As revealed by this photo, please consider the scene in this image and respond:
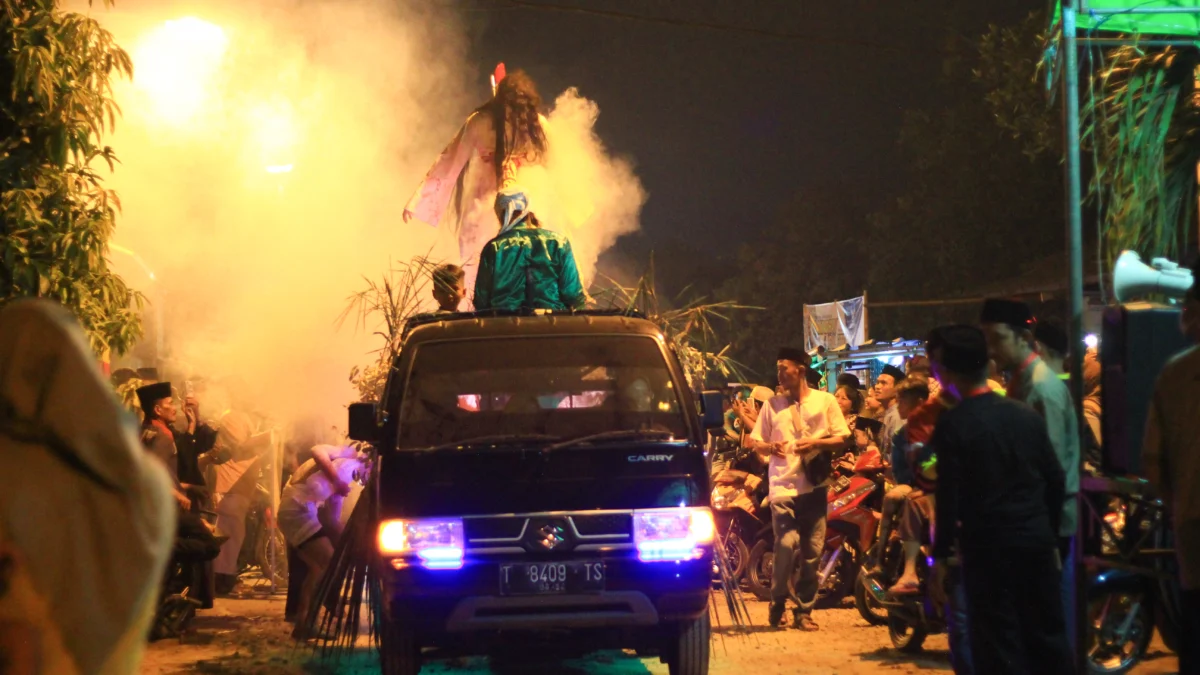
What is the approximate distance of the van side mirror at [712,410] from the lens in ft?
24.3

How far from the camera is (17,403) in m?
2.69

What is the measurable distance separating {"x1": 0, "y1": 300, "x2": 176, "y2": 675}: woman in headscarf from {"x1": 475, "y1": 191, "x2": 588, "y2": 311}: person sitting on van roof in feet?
22.6

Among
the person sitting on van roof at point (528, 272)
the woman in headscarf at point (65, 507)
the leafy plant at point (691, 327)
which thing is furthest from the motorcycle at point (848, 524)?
the woman in headscarf at point (65, 507)

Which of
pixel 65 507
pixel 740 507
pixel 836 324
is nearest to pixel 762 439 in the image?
pixel 740 507

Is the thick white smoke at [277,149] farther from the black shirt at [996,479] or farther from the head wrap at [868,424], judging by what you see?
the black shirt at [996,479]

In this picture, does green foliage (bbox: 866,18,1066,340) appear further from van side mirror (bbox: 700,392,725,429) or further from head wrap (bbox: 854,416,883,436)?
van side mirror (bbox: 700,392,725,429)

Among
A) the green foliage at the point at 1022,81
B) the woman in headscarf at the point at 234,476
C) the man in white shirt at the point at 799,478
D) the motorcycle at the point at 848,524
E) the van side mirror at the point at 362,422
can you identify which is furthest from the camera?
the green foliage at the point at 1022,81

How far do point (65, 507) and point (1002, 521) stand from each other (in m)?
4.17

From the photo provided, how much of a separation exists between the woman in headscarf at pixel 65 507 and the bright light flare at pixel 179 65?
A: 42.5 feet

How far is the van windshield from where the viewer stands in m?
7.34

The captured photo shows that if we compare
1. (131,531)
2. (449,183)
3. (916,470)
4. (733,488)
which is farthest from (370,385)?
(131,531)

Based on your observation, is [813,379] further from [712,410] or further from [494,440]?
[494,440]

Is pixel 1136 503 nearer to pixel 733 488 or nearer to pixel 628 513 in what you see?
pixel 628 513

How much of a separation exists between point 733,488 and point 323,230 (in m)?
6.08
